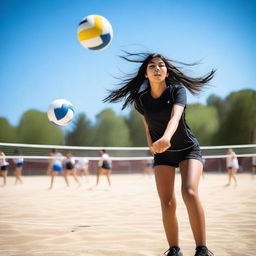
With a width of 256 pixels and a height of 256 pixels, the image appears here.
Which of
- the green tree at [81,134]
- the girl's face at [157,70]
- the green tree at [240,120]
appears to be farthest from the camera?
the green tree at [81,134]

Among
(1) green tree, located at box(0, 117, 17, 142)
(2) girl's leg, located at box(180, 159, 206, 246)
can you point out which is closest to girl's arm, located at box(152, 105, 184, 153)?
(2) girl's leg, located at box(180, 159, 206, 246)

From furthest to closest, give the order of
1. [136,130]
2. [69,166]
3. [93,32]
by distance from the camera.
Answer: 1. [136,130]
2. [69,166]
3. [93,32]

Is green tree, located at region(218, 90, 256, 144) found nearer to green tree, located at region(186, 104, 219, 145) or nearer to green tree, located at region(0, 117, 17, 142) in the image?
green tree, located at region(186, 104, 219, 145)

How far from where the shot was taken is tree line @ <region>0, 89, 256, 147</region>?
40.4 meters

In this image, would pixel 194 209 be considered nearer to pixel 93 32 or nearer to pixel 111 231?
pixel 111 231

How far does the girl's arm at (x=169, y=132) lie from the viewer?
7.55 ft

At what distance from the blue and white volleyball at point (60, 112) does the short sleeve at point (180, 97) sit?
356cm

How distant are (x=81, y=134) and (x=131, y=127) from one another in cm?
776

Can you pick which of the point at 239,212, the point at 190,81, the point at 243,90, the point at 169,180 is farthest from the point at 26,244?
the point at 243,90

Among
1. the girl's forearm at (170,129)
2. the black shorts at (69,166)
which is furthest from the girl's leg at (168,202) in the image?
the black shorts at (69,166)

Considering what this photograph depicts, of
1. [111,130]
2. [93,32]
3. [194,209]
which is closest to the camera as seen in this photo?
[194,209]

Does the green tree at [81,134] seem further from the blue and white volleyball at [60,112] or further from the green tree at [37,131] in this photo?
the blue and white volleyball at [60,112]

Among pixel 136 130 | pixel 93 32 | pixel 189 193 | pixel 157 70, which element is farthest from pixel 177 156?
pixel 136 130

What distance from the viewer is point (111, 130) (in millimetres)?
47562
